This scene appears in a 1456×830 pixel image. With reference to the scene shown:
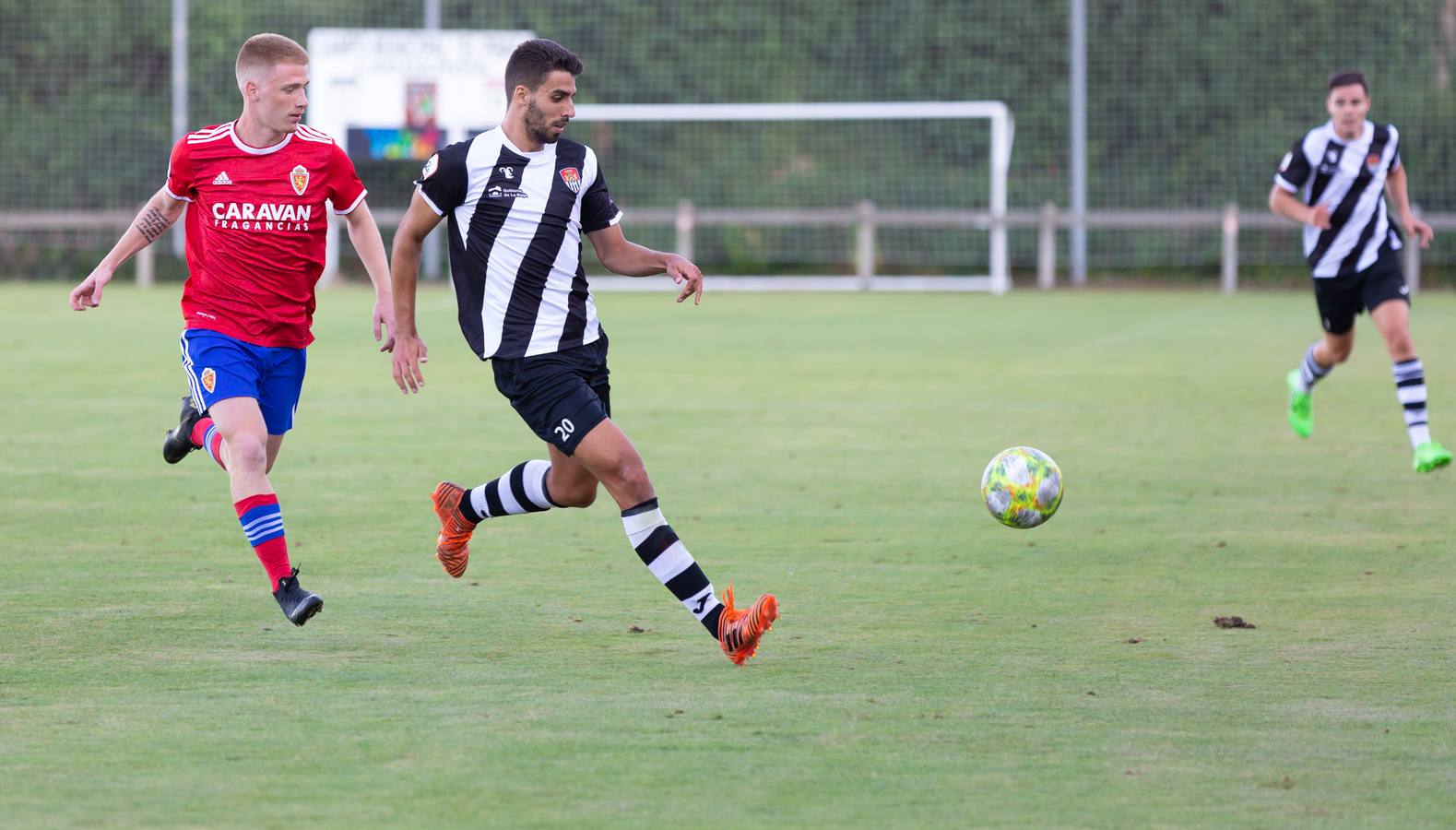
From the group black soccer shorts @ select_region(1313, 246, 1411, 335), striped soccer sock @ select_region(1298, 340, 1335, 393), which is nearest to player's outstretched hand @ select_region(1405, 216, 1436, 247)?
black soccer shorts @ select_region(1313, 246, 1411, 335)

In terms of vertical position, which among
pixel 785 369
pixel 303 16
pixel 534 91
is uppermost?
pixel 303 16

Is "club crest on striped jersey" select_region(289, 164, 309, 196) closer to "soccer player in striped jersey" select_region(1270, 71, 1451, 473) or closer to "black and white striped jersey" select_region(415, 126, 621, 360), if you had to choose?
"black and white striped jersey" select_region(415, 126, 621, 360)

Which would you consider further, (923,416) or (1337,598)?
(923,416)

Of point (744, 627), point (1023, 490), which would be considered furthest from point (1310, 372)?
point (744, 627)

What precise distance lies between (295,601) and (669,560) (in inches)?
45.4

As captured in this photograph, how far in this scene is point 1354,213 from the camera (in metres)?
10.5

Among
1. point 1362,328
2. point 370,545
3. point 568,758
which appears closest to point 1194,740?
point 568,758

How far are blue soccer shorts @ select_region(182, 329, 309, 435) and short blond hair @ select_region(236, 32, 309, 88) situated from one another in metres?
0.86

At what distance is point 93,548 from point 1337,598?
4715mm

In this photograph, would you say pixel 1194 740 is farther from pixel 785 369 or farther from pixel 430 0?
pixel 430 0

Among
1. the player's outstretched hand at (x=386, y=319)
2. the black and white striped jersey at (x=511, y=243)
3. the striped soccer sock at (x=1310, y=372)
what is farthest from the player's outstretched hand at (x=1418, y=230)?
the player's outstretched hand at (x=386, y=319)

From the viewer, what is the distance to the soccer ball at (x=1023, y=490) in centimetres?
699

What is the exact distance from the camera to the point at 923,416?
12.2 metres

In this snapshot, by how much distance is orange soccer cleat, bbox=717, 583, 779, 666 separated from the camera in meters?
5.38
